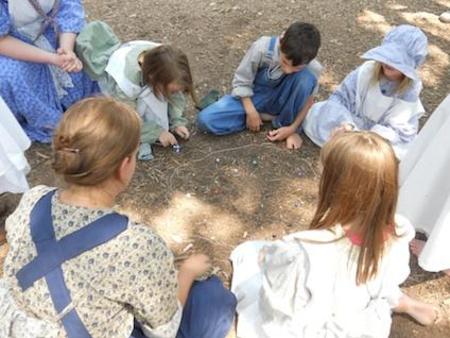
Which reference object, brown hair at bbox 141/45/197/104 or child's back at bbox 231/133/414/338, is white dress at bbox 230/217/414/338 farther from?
brown hair at bbox 141/45/197/104

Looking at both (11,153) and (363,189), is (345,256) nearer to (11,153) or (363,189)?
(363,189)

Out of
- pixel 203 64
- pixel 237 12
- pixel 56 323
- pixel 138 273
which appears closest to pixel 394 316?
pixel 138 273

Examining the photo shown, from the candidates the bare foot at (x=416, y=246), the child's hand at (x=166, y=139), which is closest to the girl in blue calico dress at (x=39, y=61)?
the child's hand at (x=166, y=139)

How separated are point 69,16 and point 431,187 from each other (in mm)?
2229

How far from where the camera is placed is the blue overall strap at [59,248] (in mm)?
1499

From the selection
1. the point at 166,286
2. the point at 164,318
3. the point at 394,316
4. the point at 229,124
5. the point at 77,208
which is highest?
the point at 77,208

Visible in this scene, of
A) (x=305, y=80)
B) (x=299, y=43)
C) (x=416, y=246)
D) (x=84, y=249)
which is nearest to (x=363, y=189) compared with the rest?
(x=84, y=249)

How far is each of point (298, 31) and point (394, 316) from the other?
1.53 meters

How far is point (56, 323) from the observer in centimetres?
158

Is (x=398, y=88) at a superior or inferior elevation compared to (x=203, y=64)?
superior

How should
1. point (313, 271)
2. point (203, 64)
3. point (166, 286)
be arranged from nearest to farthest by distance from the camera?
point (166, 286) → point (313, 271) → point (203, 64)

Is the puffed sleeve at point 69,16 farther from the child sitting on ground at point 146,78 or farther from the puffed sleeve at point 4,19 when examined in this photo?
the puffed sleeve at point 4,19

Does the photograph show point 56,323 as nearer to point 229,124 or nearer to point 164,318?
point 164,318

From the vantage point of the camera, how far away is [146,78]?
119 inches
